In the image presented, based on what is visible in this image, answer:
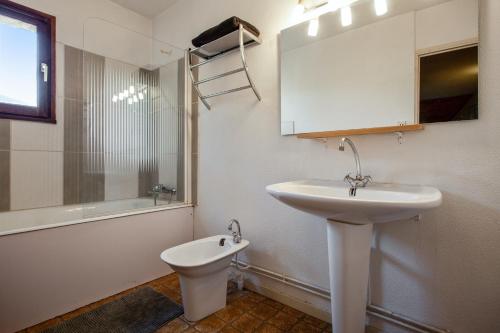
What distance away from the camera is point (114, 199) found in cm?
211

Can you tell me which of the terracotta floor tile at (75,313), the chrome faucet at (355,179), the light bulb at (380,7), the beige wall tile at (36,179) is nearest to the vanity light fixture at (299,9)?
the light bulb at (380,7)

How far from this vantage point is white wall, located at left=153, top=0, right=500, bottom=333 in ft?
3.39

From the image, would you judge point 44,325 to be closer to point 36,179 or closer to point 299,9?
point 36,179

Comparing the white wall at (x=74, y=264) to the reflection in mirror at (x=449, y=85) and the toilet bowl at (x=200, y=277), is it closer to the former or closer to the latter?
the toilet bowl at (x=200, y=277)

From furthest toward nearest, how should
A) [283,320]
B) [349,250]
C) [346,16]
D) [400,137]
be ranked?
[283,320] < [346,16] < [400,137] < [349,250]

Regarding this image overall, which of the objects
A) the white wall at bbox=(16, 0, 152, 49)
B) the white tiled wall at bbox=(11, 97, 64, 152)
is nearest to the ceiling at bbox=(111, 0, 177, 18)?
the white wall at bbox=(16, 0, 152, 49)

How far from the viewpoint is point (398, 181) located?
123cm

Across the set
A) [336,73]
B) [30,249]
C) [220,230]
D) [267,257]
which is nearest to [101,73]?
[30,249]

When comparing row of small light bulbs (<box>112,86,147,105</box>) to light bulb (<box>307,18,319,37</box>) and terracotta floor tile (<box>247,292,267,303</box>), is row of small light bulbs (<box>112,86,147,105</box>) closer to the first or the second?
light bulb (<box>307,18,319,37</box>)

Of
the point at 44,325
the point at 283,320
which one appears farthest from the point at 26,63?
the point at 283,320

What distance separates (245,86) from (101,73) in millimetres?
1273

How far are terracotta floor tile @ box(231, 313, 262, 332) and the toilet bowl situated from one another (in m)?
0.17

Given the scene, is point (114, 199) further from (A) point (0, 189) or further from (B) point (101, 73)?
(B) point (101, 73)

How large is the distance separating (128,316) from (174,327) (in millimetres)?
335
